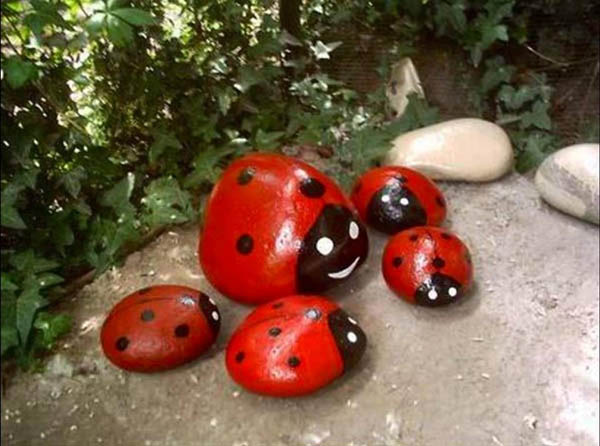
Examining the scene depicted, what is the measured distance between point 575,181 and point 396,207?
60 cm

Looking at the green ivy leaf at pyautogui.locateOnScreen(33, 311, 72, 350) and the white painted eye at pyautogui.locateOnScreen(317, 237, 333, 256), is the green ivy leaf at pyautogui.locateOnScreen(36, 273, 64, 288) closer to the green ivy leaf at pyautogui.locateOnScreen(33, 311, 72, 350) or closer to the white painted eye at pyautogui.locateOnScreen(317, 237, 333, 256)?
the green ivy leaf at pyautogui.locateOnScreen(33, 311, 72, 350)

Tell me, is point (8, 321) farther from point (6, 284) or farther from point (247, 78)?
point (247, 78)

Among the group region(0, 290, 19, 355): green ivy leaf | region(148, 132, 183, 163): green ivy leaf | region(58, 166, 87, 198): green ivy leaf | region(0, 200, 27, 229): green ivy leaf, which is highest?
region(0, 200, 27, 229): green ivy leaf

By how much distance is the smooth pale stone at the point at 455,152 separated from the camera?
2314 mm

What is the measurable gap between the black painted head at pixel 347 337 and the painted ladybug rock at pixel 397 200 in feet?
1.44

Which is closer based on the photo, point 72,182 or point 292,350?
point 292,350

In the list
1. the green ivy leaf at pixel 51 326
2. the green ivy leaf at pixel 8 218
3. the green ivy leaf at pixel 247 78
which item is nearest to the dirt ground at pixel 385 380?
the green ivy leaf at pixel 51 326

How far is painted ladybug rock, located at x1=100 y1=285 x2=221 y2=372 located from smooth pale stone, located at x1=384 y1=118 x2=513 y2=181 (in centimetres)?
92

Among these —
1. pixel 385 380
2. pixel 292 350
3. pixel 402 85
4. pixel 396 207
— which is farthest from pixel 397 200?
pixel 402 85

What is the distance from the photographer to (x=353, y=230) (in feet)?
5.99

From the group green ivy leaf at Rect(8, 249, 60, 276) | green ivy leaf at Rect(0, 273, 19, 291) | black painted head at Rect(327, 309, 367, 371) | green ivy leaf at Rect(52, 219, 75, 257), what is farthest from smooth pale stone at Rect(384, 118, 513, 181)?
green ivy leaf at Rect(0, 273, 19, 291)

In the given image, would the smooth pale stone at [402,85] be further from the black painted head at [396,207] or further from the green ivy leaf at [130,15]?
the green ivy leaf at [130,15]

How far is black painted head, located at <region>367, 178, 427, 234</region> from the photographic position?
204cm

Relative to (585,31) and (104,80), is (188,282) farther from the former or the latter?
(585,31)
